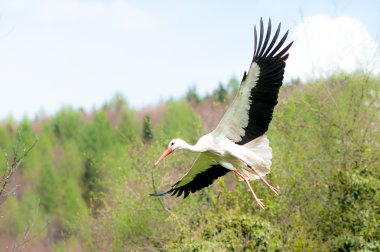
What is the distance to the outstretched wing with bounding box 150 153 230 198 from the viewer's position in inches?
454

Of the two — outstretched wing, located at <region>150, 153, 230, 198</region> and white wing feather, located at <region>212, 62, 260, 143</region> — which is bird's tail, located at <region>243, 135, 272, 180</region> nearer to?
white wing feather, located at <region>212, 62, 260, 143</region>

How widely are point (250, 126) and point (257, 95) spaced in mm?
615

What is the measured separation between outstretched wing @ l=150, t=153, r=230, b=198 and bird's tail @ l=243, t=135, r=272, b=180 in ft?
3.25

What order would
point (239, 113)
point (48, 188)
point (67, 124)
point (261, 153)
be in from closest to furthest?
point (239, 113) < point (261, 153) < point (48, 188) < point (67, 124)

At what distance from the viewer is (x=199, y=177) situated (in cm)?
1173

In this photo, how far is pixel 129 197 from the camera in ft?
61.9

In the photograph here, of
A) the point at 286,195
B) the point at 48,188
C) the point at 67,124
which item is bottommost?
the point at 48,188

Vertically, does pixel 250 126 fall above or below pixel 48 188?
above

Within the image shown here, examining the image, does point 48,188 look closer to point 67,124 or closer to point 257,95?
point 67,124

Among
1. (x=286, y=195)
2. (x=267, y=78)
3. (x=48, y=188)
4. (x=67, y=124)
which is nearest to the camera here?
(x=267, y=78)

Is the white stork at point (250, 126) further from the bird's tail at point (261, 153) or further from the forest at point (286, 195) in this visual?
the forest at point (286, 195)

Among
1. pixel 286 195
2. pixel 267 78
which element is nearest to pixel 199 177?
pixel 267 78

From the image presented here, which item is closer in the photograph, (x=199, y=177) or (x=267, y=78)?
(x=267, y=78)

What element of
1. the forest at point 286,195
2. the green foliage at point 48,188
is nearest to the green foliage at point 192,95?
the green foliage at point 48,188
